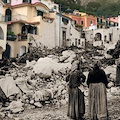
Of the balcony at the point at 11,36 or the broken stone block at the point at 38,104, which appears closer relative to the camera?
the broken stone block at the point at 38,104

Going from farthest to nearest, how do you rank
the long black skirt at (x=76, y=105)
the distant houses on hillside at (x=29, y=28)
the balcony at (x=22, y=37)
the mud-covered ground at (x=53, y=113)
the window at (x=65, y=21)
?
the window at (x=65, y=21), the balcony at (x=22, y=37), the distant houses on hillside at (x=29, y=28), the mud-covered ground at (x=53, y=113), the long black skirt at (x=76, y=105)

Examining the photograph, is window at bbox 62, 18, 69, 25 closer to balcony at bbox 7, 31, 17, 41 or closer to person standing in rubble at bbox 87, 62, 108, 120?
balcony at bbox 7, 31, 17, 41

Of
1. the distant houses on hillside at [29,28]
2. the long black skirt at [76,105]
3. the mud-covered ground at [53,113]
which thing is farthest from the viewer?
the distant houses on hillside at [29,28]

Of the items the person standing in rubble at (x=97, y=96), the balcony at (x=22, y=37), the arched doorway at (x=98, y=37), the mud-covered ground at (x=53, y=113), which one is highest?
the arched doorway at (x=98, y=37)

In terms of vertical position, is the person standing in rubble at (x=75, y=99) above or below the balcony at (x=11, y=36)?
below

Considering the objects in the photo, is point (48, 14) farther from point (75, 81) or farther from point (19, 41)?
point (75, 81)

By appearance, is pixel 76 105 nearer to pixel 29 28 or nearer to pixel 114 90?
pixel 114 90

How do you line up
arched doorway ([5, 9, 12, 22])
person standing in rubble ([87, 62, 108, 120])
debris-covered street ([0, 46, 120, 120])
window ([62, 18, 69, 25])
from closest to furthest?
1. person standing in rubble ([87, 62, 108, 120])
2. debris-covered street ([0, 46, 120, 120])
3. arched doorway ([5, 9, 12, 22])
4. window ([62, 18, 69, 25])

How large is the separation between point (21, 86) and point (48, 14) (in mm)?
20680

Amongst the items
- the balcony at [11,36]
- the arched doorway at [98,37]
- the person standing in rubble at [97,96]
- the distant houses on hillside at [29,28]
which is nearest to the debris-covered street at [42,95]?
the person standing in rubble at [97,96]

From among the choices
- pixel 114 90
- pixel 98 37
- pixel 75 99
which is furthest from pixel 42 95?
pixel 98 37

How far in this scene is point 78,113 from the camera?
6777 mm

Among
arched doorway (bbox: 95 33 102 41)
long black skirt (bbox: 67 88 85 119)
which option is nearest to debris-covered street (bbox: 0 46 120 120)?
long black skirt (bbox: 67 88 85 119)

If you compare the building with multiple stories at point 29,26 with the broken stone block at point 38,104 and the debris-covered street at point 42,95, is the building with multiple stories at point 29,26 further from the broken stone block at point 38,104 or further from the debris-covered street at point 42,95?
the broken stone block at point 38,104
